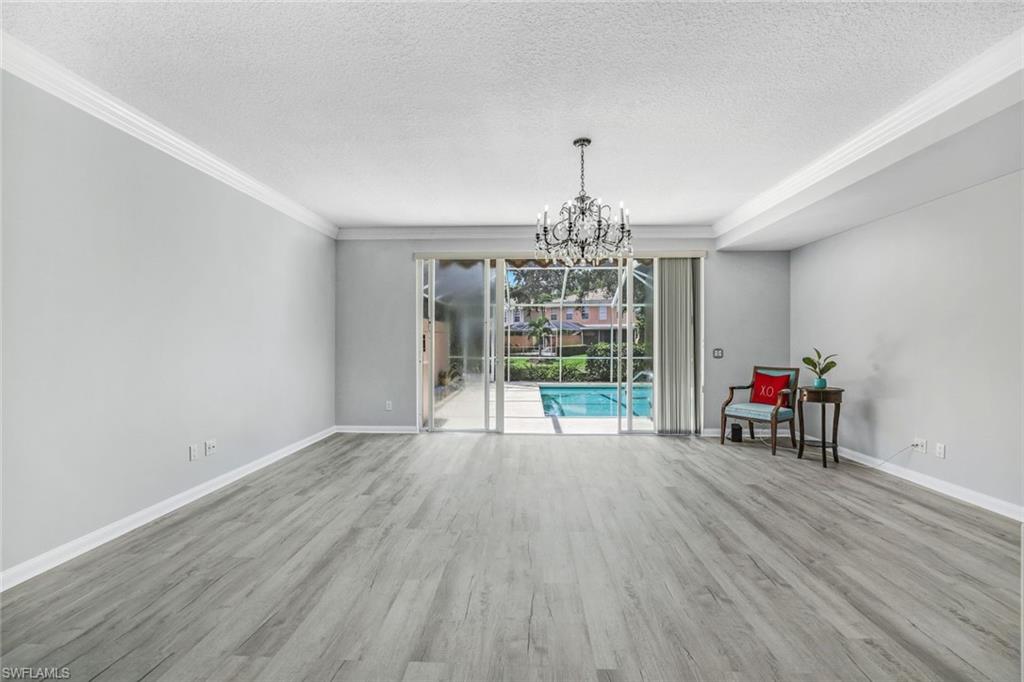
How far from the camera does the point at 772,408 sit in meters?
5.20

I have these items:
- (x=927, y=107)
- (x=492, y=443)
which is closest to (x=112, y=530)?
(x=492, y=443)

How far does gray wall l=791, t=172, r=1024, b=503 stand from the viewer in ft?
11.4

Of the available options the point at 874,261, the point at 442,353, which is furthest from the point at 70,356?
the point at 874,261

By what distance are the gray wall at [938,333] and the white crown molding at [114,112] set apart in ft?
18.9

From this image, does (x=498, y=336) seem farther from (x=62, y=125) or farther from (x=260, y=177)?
(x=62, y=125)

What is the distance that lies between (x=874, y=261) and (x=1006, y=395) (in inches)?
66.4

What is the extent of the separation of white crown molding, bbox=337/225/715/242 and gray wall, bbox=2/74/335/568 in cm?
166

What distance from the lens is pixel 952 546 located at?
2881 mm

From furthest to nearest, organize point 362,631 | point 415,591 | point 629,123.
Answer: point 629,123
point 415,591
point 362,631

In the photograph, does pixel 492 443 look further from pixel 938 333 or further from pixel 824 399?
pixel 938 333

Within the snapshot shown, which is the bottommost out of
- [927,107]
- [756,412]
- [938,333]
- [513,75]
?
[756,412]

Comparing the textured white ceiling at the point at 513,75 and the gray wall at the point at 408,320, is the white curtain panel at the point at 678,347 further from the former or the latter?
the textured white ceiling at the point at 513,75

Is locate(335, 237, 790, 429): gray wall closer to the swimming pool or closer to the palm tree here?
the swimming pool

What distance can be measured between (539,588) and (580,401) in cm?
769
